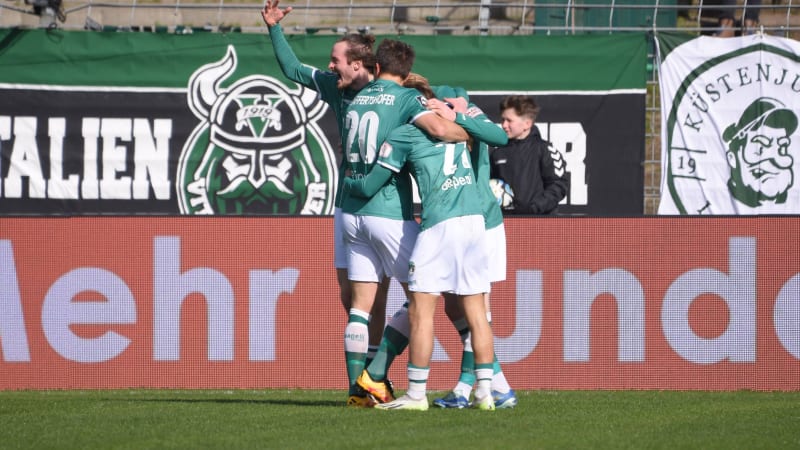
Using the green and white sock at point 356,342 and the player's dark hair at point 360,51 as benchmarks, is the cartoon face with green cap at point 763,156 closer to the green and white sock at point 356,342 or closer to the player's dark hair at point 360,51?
the player's dark hair at point 360,51

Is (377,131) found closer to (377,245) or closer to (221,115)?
(377,245)

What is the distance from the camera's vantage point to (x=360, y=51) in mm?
7090

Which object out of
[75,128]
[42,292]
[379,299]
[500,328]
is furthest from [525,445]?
[75,128]

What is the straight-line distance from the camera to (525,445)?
559 cm

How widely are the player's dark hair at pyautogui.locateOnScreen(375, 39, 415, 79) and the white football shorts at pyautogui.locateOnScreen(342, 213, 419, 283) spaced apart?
83 centimetres

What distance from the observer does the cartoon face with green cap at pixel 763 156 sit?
11.6 meters

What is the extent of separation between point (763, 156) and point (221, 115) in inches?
203

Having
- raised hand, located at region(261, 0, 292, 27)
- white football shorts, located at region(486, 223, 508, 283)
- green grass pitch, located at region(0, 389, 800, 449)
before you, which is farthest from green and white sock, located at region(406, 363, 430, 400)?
raised hand, located at region(261, 0, 292, 27)

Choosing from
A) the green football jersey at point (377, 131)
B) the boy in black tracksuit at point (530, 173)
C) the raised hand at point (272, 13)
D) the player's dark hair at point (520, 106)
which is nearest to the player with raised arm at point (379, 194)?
the green football jersey at point (377, 131)

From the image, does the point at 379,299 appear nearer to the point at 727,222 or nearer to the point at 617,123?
the point at 727,222

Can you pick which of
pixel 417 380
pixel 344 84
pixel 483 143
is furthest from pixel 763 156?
pixel 417 380

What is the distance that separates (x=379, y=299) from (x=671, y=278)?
2999 millimetres

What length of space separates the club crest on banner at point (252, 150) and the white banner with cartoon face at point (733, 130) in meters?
3.30

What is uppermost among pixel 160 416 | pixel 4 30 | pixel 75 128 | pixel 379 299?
pixel 4 30
